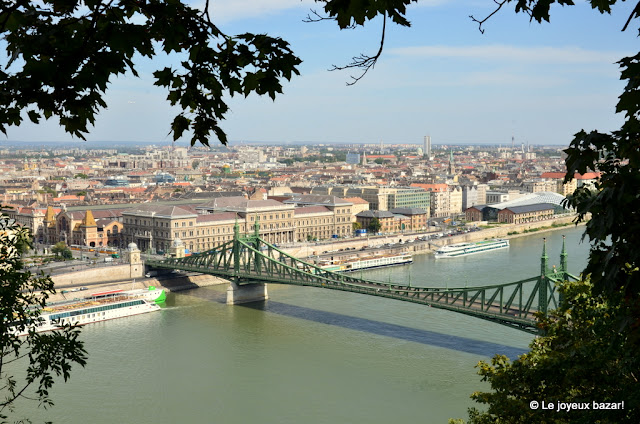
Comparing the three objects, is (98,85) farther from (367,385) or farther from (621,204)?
(367,385)

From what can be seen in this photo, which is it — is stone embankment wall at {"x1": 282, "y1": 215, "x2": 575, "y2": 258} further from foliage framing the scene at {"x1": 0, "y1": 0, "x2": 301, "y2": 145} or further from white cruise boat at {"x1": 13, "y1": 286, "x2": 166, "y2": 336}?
foliage framing the scene at {"x1": 0, "y1": 0, "x2": 301, "y2": 145}

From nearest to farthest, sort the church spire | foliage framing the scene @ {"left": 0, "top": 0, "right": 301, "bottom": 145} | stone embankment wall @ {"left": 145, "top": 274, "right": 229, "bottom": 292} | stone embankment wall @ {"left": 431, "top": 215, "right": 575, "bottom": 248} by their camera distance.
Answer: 1. foliage framing the scene @ {"left": 0, "top": 0, "right": 301, "bottom": 145}
2. stone embankment wall @ {"left": 145, "top": 274, "right": 229, "bottom": 292}
3. the church spire
4. stone embankment wall @ {"left": 431, "top": 215, "right": 575, "bottom": 248}

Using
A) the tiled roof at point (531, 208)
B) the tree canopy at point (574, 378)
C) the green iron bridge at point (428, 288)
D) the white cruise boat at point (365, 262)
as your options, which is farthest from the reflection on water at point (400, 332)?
the tiled roof at point (531, 208)

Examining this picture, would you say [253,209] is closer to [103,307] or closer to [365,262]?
[365,262]

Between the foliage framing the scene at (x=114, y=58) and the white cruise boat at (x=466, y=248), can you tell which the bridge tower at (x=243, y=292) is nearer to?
the white cruise boat at (x=466, y=248)

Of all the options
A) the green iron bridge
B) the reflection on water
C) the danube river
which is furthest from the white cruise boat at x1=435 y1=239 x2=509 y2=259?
the reflection on water

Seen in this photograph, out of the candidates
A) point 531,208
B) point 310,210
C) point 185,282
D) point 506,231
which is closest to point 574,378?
point 185,282

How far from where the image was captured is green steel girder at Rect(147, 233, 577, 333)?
10.3 meters

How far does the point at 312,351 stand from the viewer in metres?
10.4

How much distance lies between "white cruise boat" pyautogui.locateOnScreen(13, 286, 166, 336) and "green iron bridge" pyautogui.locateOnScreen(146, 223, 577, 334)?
1.84 meters

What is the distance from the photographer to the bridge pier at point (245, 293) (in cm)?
1475

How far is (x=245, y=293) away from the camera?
590 inches

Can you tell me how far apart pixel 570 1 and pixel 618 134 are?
307 mm

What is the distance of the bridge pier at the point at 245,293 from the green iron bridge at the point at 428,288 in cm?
2
